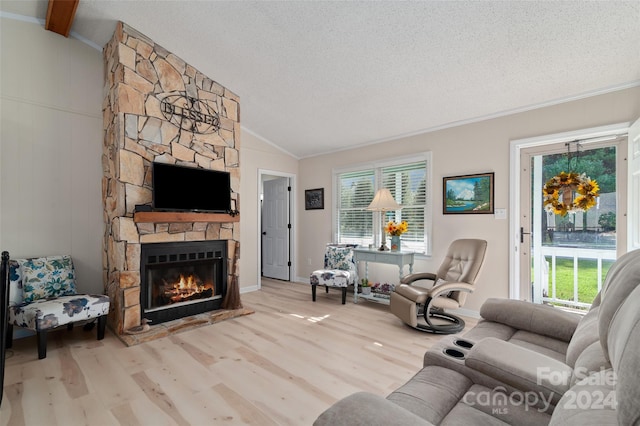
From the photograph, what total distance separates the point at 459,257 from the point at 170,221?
11.2 ft

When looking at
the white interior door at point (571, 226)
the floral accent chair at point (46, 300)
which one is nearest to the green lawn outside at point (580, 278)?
the white interior door at point (571, 226)

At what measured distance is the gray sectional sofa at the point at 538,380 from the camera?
30.9 inches

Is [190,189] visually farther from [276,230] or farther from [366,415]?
[366,415]

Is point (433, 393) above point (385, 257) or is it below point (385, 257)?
below

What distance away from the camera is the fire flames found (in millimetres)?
3791

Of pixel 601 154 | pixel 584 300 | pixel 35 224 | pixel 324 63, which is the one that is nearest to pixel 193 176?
pixel 35 224

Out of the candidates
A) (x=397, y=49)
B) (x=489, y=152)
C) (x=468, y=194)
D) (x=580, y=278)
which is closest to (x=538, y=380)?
(x=397, y=49)

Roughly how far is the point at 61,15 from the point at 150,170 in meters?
1.76

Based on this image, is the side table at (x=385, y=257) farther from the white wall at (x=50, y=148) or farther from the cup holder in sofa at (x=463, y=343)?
the white wall at (x=50, y=148)

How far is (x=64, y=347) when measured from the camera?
3020 mm

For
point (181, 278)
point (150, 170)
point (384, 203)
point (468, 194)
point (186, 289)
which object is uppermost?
point (150, 170)

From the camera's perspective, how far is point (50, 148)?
3.49 m

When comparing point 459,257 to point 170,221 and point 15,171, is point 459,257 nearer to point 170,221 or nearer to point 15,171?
point 170,221

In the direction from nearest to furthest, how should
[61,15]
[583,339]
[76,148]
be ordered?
[583,339] < [61,15] < [76,148]
